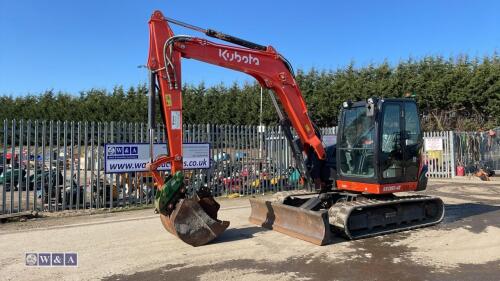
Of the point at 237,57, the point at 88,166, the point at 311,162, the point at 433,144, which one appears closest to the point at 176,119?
the point at 237,57

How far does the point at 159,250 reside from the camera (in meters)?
7.48

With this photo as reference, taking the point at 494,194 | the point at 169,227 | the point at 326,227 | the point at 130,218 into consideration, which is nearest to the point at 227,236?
the point at 169,227

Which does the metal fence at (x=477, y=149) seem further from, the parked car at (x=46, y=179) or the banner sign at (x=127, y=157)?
the parked car at (x=46, y=179)

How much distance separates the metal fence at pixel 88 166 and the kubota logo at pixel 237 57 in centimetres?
516

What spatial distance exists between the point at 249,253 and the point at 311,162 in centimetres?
288

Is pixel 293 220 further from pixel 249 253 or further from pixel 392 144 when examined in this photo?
pixel 392 144

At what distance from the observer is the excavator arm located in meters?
7.80

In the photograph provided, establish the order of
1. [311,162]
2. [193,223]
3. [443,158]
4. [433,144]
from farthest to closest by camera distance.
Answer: [433,144] → [443,158] → [311,162] → [193,223]

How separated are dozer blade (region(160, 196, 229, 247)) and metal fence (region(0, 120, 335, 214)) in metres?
4.83

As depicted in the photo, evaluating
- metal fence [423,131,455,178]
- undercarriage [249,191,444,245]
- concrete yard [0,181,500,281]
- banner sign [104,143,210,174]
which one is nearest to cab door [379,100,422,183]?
undercarriage [249,191,444,245]

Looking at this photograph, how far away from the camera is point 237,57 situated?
8.50 m

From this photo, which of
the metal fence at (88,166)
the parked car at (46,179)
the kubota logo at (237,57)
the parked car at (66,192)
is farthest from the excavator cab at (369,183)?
the parked car at (46,179)

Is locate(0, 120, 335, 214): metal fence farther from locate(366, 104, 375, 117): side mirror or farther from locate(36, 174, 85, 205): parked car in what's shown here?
locate(366, 104, 375, 117): side mirror

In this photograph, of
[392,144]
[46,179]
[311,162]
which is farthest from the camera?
[46,179]
